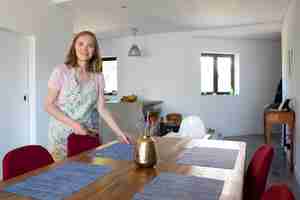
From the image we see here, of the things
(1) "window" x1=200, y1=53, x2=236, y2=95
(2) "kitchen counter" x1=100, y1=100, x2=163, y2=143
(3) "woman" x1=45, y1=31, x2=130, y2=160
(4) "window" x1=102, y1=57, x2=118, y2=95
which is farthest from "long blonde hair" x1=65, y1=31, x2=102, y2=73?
(1) "window" x1=200, y1=53, x2=236, y2=95

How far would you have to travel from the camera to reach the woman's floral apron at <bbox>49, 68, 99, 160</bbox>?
2.02 metres

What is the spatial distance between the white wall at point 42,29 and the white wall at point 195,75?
2.63 meters

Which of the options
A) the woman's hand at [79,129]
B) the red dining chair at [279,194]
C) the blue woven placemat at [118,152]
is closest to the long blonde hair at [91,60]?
the woman's hand at [79,129]

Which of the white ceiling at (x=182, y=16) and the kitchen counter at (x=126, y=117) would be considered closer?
the white ceiling at (x=182, y=16)

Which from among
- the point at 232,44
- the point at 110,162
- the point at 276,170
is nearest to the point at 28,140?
the point at 110,162

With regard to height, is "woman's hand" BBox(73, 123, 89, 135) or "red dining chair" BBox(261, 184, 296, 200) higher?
"woman's hand" BBox(73, 123, 89, 135)

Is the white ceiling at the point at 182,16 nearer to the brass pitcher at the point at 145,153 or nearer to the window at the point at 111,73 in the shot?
the window at the point at 111,73

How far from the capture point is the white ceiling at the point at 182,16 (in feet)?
14.8

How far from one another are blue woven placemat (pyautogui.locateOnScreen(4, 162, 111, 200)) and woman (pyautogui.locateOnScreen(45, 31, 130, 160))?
54 cm

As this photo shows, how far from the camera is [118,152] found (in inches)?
71.1

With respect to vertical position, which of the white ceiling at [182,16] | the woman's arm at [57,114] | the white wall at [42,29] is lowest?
the woman's arm at [57,114]

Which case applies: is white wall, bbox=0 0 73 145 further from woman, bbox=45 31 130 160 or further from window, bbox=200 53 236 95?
window, bbox=200 53 236 95

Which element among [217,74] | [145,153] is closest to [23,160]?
[145,153]

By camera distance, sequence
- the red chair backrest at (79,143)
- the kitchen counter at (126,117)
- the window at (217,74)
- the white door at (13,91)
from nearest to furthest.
A: 1. the red chair backrest at (79,143)
2. the white door at (13,91)
3. the kitchen counter at (126,117)
4. the window at (217,74)
